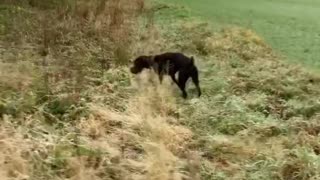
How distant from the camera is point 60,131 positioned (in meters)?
4.13

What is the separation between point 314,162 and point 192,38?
145 inches

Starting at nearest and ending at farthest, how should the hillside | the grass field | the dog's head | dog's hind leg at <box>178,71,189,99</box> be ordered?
1. the hillside
2. dog's hind leg at <box>178,71,189,99</box>
3. the dog's head
4. the grass field

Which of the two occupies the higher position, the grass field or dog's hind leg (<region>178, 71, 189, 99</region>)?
the grass field

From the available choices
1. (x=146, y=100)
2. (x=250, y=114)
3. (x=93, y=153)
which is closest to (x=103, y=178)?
(x=93, y=153)

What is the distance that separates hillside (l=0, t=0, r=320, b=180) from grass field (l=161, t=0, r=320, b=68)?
1.25 feet

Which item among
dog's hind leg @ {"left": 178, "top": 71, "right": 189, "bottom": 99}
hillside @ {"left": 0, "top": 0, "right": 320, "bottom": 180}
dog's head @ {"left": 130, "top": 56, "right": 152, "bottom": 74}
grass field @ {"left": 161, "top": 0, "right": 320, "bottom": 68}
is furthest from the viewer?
grass field @ {"left": 161, "top": 0, "right": 320, "bottom": 68}

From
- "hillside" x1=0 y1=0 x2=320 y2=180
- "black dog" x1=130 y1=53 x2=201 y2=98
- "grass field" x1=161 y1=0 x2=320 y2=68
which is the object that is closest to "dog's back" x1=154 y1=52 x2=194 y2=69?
"black dog" x1=130 y1=53 x2=201 y2=98

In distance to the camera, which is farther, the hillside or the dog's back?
the dog's back

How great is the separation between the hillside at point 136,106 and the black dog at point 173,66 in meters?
0.10

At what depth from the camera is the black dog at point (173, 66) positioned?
5.40 metres

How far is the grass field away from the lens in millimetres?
7363

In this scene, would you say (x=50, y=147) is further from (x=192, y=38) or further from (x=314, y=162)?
(x=192, y=38)

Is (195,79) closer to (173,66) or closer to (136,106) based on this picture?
(173,66)

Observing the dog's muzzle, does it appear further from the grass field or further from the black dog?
the grass field
